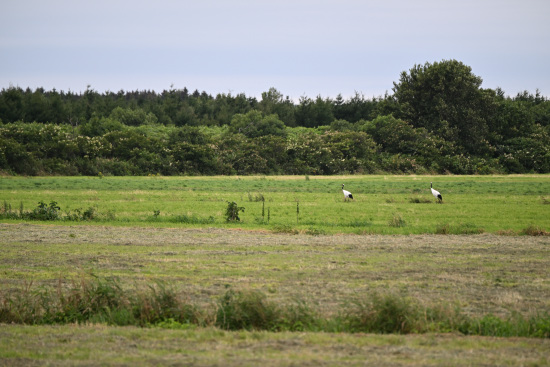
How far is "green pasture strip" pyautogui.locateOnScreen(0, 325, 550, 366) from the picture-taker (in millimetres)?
8461

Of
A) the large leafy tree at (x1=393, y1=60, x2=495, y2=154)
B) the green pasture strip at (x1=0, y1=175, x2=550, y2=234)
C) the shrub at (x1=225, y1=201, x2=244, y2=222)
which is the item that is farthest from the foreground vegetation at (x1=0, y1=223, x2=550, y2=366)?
the large leafy tree at (x1=393, y1=60, x2=495, y2=154)

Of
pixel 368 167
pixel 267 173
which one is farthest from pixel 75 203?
pixel 368 167

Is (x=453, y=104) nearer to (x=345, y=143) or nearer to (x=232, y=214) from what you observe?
(x=345, y=143)

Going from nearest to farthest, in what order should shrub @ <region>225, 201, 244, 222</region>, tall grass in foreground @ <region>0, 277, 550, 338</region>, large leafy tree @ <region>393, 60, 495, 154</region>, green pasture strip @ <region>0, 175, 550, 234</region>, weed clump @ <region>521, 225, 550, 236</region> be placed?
1. tall grass in foreground @ <region>0, 277, 550, 338</region>
2. weed clump @ <region>521, 225, 550, 236</region>
3. green pasture strip @ <region>0, 175, 550, 234</region>
4. shrub @ <region>225, 201, 244, 222</region>
5. large leafy tree @ <region>393, 60, 495, 154</region>

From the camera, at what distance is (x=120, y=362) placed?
27.6 feet

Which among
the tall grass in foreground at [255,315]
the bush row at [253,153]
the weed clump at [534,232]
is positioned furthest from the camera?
the bush row at [253,153]

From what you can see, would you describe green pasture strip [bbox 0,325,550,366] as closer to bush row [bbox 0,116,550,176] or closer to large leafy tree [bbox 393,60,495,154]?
bush row [bbox 0,116,550,176]

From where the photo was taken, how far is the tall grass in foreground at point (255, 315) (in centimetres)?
1058

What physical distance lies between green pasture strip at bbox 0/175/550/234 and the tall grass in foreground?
13805 mm

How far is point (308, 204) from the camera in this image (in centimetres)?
3622

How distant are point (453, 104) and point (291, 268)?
72.0 m

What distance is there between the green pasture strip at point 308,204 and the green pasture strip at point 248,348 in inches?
601

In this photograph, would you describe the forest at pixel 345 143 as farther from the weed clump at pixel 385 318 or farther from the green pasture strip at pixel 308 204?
the weed clump at pixel 385 318

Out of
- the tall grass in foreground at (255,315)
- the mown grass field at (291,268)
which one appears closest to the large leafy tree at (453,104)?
the mown grass field at (291,268)
